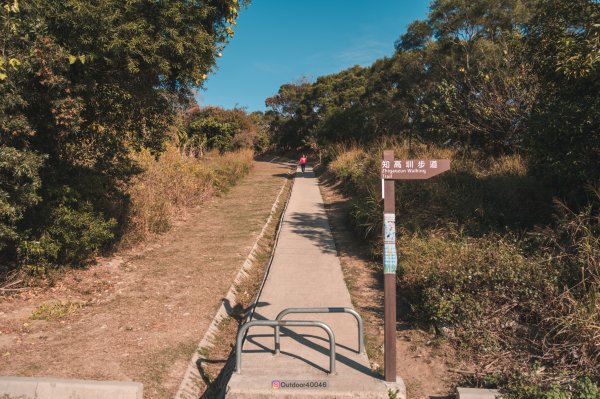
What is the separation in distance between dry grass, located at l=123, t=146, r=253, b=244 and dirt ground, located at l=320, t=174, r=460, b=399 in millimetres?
4667

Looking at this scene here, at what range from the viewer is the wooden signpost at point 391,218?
4.09 m

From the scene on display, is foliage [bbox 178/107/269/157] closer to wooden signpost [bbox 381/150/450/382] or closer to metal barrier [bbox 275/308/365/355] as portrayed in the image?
metal barrier [bbox 275/308/365/355]

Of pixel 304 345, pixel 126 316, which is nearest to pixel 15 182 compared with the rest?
pixel 126 316

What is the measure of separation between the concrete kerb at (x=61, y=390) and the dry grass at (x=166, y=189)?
5.30 m

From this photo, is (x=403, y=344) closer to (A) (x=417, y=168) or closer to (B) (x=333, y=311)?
(B) (x=333, y=311)

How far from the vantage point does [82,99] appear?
5.89 m

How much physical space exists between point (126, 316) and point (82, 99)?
3135mm

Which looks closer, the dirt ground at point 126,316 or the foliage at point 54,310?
the dirt ground at point 126,316

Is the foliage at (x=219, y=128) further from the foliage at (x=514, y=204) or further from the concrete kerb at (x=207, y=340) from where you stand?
the concrete kerb at (x=207, y=340)

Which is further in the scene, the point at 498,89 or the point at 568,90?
the point at 498,89

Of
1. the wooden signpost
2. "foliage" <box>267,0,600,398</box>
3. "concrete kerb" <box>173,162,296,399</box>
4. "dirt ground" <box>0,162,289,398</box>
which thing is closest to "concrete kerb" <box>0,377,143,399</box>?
"dirt ground" <box>0,162,289,398</box>

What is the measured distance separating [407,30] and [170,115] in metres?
11.9
